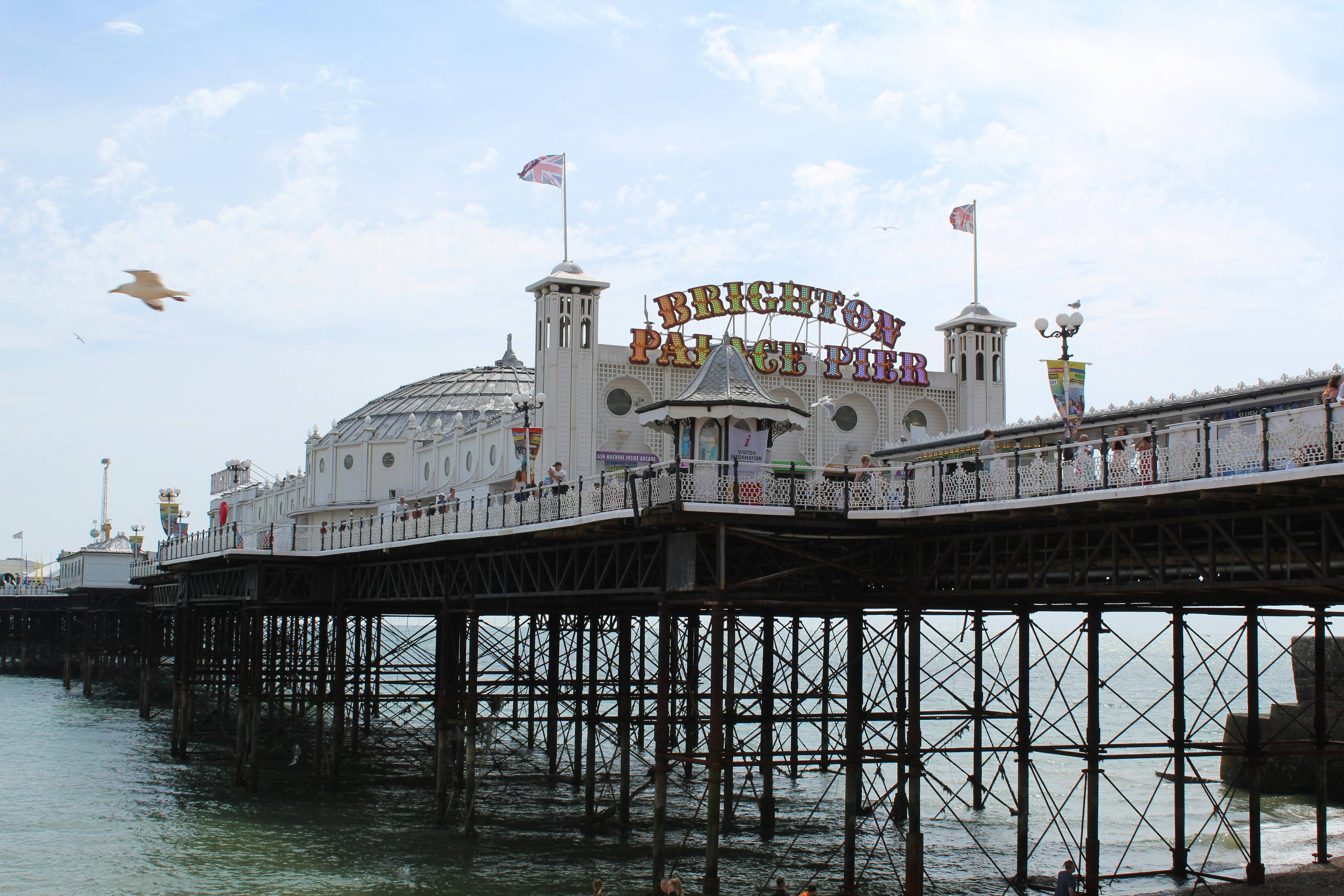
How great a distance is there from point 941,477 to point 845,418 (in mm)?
25634

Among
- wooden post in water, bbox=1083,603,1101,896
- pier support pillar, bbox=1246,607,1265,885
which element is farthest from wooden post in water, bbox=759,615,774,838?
pier support pillar, bbox=1246,607,1265,885

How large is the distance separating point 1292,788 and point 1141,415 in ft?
72.5

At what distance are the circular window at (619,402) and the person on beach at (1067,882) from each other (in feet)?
87.8

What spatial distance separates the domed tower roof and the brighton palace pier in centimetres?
309

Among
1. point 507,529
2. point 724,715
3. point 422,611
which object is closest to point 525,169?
point 507,529

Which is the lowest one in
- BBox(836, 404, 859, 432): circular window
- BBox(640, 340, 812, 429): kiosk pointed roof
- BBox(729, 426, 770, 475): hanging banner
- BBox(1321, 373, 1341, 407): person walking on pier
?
BBox(1321, 373, 1341, 407): person walking on pier

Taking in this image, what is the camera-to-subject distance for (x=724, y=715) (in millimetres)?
28906

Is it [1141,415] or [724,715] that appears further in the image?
[1141,415]

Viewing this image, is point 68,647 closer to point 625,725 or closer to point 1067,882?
point 625,725

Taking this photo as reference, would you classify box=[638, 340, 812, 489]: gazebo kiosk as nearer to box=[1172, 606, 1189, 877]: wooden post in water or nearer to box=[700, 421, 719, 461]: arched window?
box=[700, 421, 719, 461]: arched window

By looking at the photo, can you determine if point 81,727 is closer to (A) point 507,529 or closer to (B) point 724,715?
(A) point 507,529

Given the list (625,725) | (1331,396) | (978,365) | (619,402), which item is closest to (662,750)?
(625,725)

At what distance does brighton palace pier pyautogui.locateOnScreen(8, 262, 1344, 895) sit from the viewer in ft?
85.6

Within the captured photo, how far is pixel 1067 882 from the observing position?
27.3 metres
